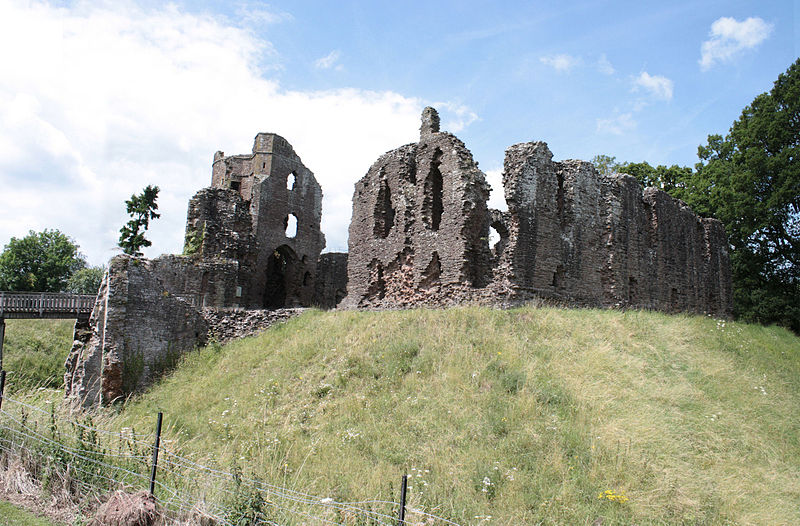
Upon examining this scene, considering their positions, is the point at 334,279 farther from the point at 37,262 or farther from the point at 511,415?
the point at 37,262

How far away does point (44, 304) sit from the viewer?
2302 centimetres

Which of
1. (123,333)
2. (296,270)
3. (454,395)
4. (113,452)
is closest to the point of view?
(113,452)

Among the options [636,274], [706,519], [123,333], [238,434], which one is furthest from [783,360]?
[123,333]

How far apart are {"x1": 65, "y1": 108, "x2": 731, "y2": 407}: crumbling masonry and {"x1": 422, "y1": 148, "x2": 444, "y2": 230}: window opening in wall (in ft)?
0.13

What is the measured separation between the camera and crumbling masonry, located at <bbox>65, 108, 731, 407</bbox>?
550 inches

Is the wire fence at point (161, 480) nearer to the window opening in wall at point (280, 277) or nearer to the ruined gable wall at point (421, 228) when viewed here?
the ruined gable wall at point (421, 228)

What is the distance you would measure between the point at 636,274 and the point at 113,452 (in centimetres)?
1876

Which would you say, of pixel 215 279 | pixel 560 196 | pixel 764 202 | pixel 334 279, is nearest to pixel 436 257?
pixel 560 196

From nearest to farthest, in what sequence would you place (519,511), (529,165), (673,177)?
(519,511) → (529,165) → (673,177)

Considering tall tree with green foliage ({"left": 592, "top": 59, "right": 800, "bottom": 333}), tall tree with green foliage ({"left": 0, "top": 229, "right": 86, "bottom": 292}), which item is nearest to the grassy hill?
tall tree with green foliage ({"left": 592, "top": 59, "right": 800, "bottom": 333})

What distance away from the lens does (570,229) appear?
59.1 feet

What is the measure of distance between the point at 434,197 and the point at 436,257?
252 centimetres

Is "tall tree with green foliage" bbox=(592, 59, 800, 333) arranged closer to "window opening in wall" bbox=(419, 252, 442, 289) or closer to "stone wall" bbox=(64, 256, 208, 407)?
"window opening in wall" bbox=(419, 252, 442, 289)

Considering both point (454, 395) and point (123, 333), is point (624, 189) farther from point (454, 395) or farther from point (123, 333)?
point (123, 333)
